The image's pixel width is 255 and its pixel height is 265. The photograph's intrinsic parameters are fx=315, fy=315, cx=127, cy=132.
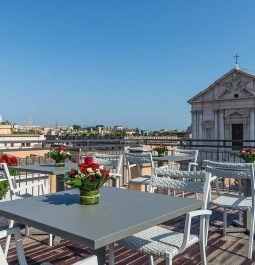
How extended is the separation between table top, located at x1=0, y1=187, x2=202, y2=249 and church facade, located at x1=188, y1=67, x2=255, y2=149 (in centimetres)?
2496

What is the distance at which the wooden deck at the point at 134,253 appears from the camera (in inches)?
119

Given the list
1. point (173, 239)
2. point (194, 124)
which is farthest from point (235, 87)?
point (173, 239)

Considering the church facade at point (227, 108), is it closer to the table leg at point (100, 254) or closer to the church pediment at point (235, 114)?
the church pediment at point (235, 114)

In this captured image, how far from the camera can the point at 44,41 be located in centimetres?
1975

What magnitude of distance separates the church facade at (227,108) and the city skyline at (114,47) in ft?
3.13

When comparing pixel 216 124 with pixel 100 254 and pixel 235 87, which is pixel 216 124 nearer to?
pixel 235 87

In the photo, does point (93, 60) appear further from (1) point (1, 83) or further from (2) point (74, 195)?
(2) point (74, 195)

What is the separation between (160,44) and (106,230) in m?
21.2

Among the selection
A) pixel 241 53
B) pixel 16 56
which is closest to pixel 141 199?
pixel 16 56

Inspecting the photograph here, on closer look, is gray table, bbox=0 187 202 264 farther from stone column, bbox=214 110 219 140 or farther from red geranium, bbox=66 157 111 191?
stone column, bbox=214 110 219 140

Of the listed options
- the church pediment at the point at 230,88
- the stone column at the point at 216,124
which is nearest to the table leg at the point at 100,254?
the church pediment at the point at 230,88

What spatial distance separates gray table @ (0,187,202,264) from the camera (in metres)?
1.44

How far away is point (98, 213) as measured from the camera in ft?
5.73

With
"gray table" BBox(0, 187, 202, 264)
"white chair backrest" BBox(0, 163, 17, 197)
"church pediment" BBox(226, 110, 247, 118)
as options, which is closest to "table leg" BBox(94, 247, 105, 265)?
"gray table" BBox(0, 187, 202, 264)
